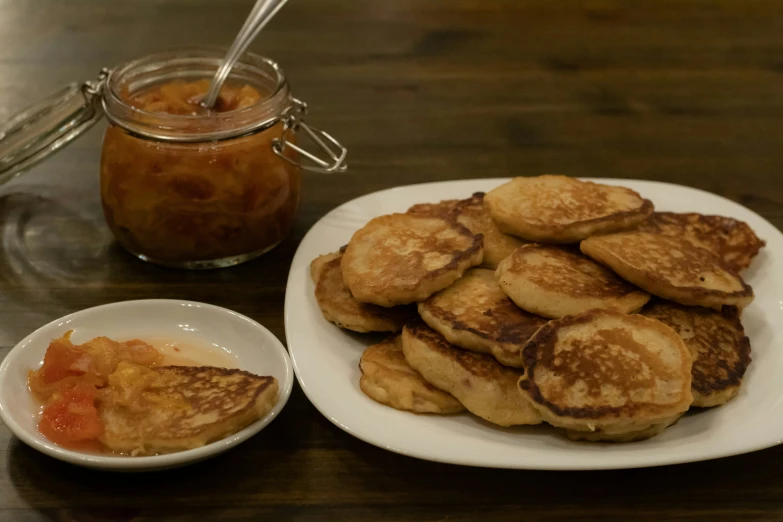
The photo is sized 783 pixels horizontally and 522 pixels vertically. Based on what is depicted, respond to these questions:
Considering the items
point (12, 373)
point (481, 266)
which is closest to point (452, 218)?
point (481, 266)

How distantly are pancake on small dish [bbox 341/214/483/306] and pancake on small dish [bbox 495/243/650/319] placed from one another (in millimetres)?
106

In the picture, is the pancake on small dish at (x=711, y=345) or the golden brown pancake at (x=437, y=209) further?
the golden brown pancake at (x=437, y=209)

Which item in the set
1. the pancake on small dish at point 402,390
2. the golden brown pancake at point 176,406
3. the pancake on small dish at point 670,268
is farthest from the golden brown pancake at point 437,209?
the golden brown pancake at point 176,406

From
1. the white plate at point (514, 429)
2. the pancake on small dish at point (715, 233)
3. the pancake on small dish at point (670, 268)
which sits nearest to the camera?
the white plate at point (514, 429)

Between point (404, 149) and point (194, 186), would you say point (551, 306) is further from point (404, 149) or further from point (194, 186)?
point (404, 149)

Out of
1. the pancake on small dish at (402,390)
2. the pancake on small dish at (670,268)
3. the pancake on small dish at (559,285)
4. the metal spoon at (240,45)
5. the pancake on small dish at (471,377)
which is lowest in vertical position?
the pancake on small dish at (402,390)

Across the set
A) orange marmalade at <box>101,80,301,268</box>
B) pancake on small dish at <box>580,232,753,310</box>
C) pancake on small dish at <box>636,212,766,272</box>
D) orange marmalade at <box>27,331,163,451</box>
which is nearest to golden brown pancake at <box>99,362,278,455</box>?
orange marmalade at <box>27,331,163,451</box>

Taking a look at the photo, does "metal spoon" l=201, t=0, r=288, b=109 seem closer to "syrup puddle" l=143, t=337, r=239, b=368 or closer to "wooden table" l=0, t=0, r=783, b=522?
"wooden table" l=0, t=0, r=783, b=522

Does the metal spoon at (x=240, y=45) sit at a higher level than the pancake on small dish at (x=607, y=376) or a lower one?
higher

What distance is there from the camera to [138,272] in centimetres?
203

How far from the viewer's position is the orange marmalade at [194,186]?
182 centimetres

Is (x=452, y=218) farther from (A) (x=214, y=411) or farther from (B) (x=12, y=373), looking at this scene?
(B) (x=12, y=373)

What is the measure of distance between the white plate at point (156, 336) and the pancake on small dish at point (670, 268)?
71 cm

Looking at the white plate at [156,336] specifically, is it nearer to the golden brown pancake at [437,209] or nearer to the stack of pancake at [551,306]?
the stack of pancake at [551,306]
